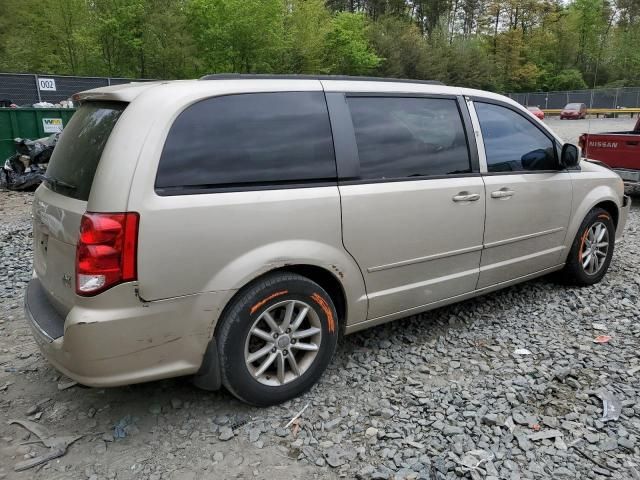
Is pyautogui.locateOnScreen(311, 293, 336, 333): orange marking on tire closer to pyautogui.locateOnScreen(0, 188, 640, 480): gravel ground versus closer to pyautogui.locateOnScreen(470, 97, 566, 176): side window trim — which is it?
pyautogui.locateOnScreen(0, 188, 640, 480): gravel ground

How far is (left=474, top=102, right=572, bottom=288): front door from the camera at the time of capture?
154 inches

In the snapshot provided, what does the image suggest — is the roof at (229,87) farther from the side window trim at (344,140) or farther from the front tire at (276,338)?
the front tire at (276,338)

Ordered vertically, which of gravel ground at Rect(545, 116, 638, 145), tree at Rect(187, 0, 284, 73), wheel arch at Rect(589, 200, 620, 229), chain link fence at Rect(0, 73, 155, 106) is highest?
tree at Rect(187, 0, 284, 73)

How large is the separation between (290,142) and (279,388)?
1371mm

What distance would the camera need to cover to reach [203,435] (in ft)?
9.18

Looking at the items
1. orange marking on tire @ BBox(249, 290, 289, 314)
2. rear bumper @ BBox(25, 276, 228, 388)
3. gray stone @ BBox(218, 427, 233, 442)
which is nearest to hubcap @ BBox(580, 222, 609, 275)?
orange marking on tire @ BBox(249, 290, 289, 314)

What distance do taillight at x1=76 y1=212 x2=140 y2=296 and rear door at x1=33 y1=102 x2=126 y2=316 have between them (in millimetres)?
140

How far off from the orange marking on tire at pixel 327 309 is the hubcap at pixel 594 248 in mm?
2799

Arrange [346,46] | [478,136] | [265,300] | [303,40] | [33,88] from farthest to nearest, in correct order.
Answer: [346,46], [303,40], [33,88], [478,136], [265,300]

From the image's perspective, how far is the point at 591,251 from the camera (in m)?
4.87

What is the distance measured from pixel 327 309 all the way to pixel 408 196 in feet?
2.89

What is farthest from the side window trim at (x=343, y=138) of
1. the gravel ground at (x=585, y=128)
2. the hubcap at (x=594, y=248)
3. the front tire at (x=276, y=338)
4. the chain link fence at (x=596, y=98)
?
the chain link fence at (x=596, y=98)

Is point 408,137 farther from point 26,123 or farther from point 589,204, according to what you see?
point 26,123

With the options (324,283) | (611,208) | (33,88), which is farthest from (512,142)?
(33,88)
